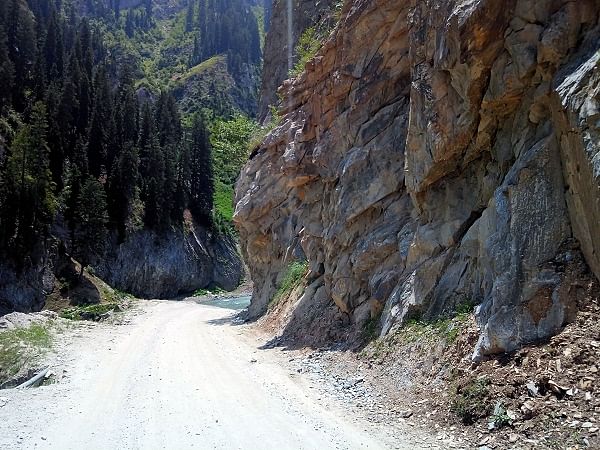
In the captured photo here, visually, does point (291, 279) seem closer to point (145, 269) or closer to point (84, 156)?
point (145, 269)

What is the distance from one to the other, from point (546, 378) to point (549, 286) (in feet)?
5.53

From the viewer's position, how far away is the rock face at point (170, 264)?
54.7 meters

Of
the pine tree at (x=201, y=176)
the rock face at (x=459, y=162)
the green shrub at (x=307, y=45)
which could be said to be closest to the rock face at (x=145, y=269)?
the pine tree at (x=201, y=176)

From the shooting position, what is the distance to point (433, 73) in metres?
12.7

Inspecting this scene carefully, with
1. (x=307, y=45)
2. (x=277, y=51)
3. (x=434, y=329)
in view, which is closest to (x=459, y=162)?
(x=434, y=329)

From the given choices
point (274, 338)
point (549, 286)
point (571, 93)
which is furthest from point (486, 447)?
point (274, 338)

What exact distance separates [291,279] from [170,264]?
136 feet

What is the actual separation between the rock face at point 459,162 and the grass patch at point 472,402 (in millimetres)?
868

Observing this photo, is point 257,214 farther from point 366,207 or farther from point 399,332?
point 399,332

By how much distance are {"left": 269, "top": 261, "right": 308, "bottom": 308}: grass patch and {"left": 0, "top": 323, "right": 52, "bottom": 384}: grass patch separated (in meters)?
11.1

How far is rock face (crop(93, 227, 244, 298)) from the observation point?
54719 mm

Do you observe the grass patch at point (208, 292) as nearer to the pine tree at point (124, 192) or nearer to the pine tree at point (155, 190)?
the pine tree at point (155, 190)

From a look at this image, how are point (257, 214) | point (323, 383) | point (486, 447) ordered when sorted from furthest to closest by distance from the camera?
point (257, 214) → point (323, 383) → point (486, 447)

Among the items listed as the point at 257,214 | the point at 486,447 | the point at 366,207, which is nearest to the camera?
the point at 486,447
